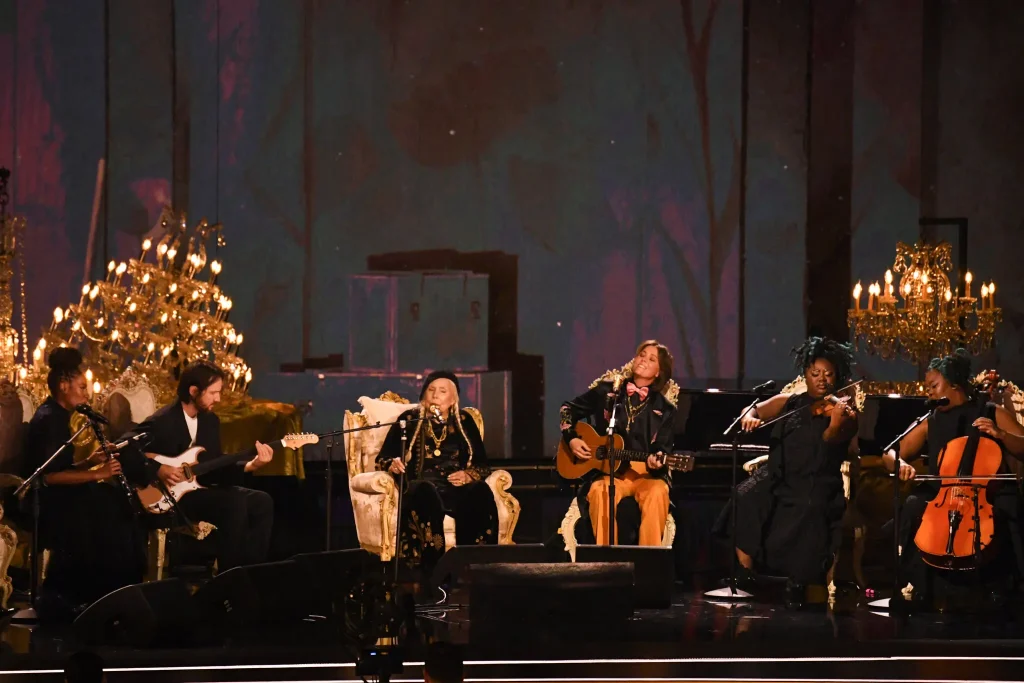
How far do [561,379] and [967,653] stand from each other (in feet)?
14.5

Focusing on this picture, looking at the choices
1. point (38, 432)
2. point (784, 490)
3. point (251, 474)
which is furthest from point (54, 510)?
point (784, 490)

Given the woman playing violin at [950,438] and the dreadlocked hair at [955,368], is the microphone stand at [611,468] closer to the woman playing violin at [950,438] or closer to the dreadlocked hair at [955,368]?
the woman playing violin at [950,438]

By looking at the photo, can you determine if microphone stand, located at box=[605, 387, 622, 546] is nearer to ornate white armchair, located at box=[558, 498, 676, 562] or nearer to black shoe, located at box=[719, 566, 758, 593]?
ornate white armchair, located at box=[558, 498, 676, 562]

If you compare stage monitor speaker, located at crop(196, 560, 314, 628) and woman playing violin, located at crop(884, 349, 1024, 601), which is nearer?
stage monitor speaker, located at crop(196, 560, 314, 628)

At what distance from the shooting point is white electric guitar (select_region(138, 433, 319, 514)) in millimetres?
7117

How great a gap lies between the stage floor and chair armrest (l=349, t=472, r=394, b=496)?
38.9 inches

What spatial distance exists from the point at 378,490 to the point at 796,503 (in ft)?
6.82

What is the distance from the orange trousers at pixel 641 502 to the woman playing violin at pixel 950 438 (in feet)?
3.74

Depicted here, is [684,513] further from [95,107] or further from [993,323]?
[95,107]

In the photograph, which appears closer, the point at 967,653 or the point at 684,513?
the point at 967,653

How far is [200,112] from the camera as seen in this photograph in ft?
32.5

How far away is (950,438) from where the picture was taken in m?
7.11

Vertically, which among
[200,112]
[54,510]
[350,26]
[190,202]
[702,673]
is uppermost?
[350,26]

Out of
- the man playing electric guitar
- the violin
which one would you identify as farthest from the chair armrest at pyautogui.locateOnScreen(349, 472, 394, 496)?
the violin
